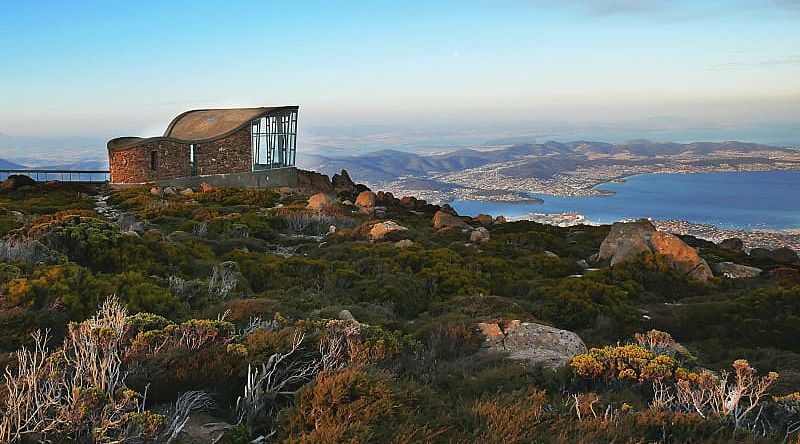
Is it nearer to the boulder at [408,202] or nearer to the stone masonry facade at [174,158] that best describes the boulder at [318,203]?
the boulder at [408,202]

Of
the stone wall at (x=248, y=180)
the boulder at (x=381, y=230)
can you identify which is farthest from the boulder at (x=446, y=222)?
the stone wall at (x=248, y=180)

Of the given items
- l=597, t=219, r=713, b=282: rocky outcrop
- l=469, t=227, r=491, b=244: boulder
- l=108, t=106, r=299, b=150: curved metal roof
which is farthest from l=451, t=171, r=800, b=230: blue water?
l=597, t=219, r=713, b=282: rocky outcrop

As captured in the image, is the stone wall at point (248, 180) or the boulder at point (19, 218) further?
the stone wall at point (248, 180)

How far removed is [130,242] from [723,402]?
8757mm

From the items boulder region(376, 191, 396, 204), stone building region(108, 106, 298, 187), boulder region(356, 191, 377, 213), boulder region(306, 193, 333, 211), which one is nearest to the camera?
boulder region(306, 193, 333, 211)

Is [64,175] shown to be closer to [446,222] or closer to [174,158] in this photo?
[174,158]

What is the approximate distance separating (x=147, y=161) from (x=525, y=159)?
97.2m

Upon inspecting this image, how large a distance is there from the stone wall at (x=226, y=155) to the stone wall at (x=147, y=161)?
0.81 metres

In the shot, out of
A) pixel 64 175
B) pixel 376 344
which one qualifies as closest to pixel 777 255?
pixel 376 344

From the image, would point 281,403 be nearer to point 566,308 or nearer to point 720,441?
point 720,441

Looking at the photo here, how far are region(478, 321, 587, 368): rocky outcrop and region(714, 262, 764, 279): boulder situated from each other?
33.8 feet

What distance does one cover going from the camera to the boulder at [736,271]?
15.3 meters

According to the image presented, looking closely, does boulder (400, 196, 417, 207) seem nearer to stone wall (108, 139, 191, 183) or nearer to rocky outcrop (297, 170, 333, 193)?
rocky outcrop (297, 170, 333, 193)

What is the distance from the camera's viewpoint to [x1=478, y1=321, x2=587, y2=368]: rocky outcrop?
20.5 ft
